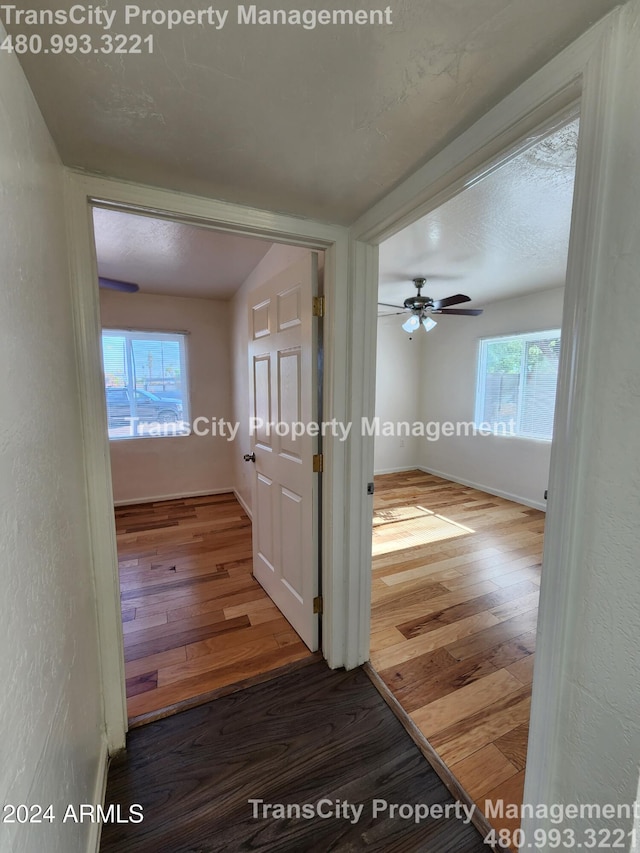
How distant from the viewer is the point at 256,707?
1521 mm

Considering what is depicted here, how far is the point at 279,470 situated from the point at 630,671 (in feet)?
5.24

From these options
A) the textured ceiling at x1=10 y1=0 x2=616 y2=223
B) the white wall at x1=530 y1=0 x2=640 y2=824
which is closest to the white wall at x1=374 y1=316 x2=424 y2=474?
the textured ceiling at x1=10 y1=0 x2=616 y2=223

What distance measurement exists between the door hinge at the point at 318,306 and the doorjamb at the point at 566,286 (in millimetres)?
733

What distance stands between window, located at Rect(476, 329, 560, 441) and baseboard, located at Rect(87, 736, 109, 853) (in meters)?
4.25

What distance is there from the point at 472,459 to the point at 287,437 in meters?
3.64

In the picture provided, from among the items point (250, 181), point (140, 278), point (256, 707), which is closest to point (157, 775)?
point (256, 707)

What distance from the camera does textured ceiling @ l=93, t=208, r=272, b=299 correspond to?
6.84 ft

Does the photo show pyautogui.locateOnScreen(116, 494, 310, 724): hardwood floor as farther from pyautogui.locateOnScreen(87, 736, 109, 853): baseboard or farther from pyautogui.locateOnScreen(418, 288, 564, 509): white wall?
pyautogui.locateOnScreen(418, 288, 564, 509): white wall

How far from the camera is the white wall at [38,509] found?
23.9 inches

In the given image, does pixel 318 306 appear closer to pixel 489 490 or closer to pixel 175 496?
pixel 175 496

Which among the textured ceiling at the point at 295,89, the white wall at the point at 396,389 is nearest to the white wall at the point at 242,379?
the textured ceiling at the point at 295,89

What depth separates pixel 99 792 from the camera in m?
1.15

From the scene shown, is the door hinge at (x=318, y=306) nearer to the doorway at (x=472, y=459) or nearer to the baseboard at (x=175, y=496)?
the doorway at (x=472, y=459)

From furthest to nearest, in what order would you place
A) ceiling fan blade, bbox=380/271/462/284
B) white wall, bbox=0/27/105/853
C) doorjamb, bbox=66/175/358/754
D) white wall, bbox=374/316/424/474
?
white wall, bbox=374/316/424/474 < ceiling fan blade, bbox=380/271/462/284 < doorjamb, bbox=66/175/358/754 < white wall, bbox=0/27/105/853
